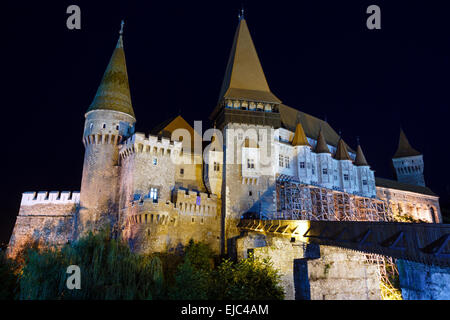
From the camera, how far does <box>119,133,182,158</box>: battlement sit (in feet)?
83.9

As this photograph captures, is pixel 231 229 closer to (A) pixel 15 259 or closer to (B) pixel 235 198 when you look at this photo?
(B) pixel 235 198

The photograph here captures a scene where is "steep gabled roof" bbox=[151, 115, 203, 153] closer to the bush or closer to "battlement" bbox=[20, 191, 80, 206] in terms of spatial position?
"battlement" bbox=[20, 191, 80, 206]

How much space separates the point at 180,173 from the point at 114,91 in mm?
10473

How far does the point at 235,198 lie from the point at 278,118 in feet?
33.5

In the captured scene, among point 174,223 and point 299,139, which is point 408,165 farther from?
point 174,223

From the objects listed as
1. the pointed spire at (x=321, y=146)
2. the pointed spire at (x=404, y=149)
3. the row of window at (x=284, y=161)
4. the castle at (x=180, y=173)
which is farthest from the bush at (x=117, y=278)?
the pointed spire at (x=404, y=149)

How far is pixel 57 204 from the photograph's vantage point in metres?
28.1

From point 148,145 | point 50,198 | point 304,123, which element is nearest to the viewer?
point 148,145

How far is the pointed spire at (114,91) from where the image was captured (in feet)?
94.2

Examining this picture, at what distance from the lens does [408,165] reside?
2319 inches

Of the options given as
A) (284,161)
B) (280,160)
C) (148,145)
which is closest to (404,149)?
(284,161)

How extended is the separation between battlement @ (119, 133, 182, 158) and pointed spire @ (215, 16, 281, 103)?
8287 millimetres

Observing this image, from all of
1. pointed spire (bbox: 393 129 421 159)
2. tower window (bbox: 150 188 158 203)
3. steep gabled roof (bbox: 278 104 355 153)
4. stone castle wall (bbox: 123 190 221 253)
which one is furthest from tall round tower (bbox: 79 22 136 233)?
pointed spire (bbox: 393 129 421 159)
